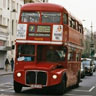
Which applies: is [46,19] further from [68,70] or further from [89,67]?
[89,67]

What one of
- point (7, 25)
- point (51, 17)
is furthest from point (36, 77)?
point (7, 25)

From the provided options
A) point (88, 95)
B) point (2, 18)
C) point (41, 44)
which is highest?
point (2, 18)

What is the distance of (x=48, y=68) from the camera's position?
20469 mm

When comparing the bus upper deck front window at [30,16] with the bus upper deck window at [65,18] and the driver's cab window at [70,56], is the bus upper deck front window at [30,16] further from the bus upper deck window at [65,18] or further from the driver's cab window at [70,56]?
the driver's cab window at [70,56]

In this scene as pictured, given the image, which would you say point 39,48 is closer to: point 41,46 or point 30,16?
point 41,46

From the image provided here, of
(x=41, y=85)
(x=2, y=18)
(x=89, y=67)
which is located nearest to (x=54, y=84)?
(x=41, y=85)

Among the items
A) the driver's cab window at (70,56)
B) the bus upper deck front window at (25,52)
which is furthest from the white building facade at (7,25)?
the bus upper deck front window at (25,52)

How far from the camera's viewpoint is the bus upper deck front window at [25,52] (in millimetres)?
21359

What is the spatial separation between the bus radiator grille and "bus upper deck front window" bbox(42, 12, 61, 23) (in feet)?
8.67

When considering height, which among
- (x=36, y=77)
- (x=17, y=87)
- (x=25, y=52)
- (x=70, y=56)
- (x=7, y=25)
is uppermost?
(x=7, y=25)

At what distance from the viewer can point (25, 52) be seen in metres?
21.5

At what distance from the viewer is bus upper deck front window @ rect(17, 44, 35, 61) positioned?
2136 cm

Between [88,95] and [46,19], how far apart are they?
4001 millimetres

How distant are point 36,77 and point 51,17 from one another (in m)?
3.09
